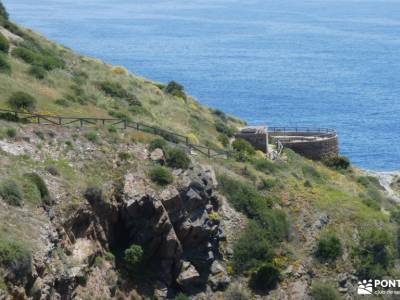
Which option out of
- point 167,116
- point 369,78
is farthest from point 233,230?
point 369,78

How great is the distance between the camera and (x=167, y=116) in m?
68.3

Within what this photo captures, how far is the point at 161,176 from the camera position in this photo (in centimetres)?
4444

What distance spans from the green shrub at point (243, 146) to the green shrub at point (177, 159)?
1510cm

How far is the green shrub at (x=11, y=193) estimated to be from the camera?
35.9 meters

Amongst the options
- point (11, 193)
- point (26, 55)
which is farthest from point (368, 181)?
point (11, 193)

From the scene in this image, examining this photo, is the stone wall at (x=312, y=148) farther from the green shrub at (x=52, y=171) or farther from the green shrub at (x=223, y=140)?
the green shrub at (x=52, y=171)

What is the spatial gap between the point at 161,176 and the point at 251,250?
19.6ft

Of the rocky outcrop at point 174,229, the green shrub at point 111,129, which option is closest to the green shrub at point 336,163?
the green shrub at point 111,129

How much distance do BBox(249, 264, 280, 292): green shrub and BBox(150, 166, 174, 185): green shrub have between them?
6180mm

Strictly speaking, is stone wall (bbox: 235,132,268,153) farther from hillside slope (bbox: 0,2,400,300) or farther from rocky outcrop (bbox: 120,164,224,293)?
rocky outcrop (bbox: 120,164,224,293)

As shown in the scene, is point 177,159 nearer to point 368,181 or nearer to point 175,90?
point 368,181

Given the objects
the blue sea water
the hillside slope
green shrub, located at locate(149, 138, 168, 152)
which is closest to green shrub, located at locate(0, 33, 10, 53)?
the hillside slope

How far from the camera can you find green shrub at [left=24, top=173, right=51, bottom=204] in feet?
124

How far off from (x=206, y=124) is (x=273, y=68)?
4067 inches
